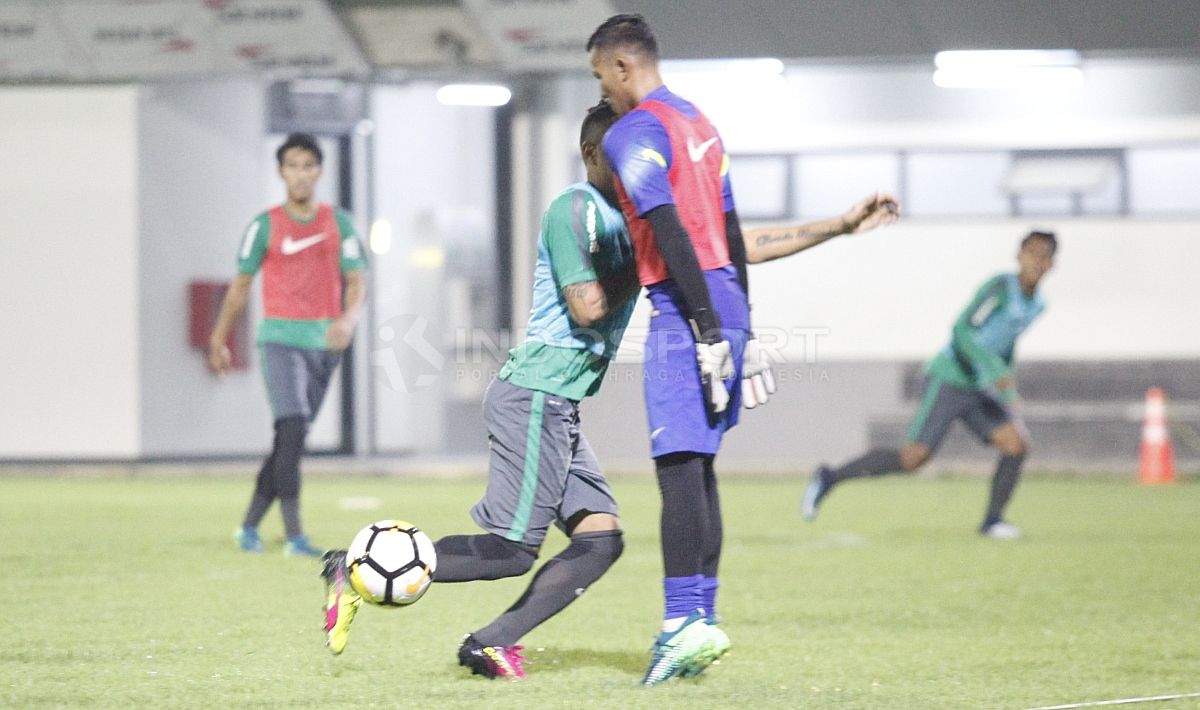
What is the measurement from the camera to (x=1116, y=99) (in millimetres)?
16438

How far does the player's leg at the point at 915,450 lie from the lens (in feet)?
32.4

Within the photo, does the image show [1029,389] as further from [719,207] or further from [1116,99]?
[719,207]

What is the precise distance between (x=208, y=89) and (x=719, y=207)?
12297 millimetres

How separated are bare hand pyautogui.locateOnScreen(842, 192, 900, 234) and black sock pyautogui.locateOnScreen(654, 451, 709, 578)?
0.86 metres

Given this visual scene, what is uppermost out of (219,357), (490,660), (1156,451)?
(219,357)

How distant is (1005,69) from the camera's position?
16.2 meters

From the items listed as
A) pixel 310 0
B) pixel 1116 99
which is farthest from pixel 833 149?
pixel 310 0

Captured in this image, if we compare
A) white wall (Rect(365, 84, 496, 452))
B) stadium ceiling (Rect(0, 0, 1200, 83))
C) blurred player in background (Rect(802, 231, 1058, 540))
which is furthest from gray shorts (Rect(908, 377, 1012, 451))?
white wall (Rect(365, 84, 496, 452))

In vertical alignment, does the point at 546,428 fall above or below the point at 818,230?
below

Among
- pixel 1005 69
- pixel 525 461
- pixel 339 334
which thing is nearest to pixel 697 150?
pixel 525 461

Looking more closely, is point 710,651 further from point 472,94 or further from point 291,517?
point 472,94

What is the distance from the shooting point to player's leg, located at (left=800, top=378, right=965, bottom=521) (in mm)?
9875

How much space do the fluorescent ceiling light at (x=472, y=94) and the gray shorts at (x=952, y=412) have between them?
787 cm

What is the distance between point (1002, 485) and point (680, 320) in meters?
5.68
